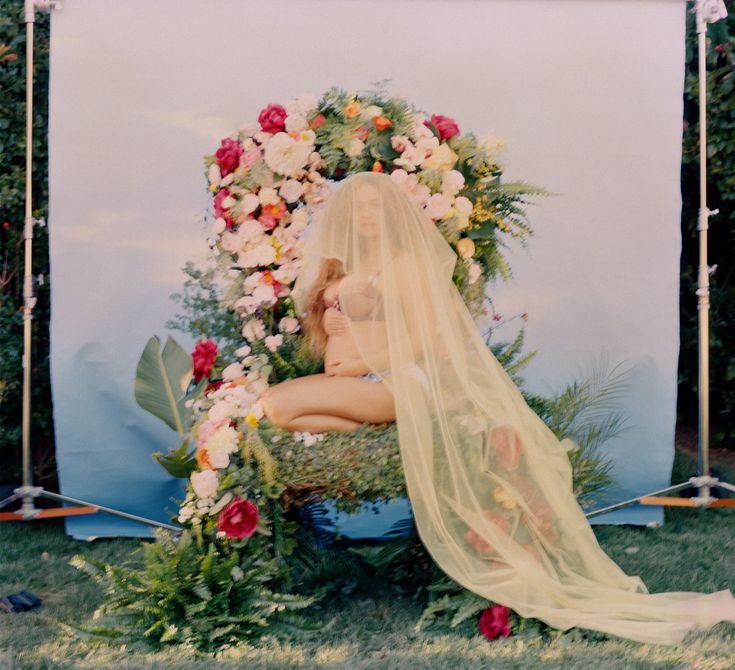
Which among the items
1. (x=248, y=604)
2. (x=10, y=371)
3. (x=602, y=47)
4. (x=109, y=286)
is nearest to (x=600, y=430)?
(x=602, y=47)

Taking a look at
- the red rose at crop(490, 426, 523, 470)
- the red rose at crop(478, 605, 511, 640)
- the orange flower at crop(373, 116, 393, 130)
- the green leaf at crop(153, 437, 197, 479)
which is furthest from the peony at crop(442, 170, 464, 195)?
the red rose at crop(478, 605, 511, 640)

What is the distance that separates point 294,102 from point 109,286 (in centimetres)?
141

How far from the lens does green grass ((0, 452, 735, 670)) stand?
312 cm

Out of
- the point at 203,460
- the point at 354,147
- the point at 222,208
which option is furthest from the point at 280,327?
the point at 354,147

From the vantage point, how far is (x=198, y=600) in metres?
3.33

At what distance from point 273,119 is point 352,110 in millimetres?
318

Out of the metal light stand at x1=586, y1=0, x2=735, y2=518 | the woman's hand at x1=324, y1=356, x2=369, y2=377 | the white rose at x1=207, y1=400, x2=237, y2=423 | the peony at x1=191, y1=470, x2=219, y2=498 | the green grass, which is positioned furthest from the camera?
the metal light stand at x1=586, y1=0, x2=735, y2=518

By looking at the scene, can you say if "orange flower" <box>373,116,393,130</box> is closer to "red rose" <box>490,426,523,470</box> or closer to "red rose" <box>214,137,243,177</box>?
"red rose" <box>214,137,243,177</box>

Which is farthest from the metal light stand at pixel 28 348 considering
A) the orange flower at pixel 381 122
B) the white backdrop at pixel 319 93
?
the orange flower at pixel 381 122

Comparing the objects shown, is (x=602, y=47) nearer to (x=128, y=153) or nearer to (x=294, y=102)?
(x=294, y=102)

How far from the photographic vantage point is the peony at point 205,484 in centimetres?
344

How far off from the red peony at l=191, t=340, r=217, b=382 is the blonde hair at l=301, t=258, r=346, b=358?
376 millimetres

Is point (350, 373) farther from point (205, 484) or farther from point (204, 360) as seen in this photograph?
point (205, 484)

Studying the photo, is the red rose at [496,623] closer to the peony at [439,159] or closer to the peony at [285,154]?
the peony at [439,159]
